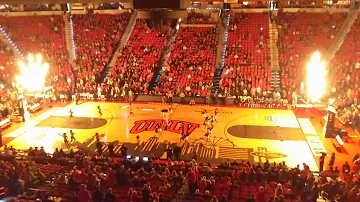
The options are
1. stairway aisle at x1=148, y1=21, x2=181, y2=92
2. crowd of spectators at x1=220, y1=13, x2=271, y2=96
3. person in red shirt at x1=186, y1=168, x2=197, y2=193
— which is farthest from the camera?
stairway aisle at x1=148, y1=21, x2=181, y2=92

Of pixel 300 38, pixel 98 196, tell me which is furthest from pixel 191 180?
pixel 300 38

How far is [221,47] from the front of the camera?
33.6 meters

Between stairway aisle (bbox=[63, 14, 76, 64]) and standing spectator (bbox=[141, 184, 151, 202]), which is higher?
stairway aisle (bbox=[63, 14, 76, 64])

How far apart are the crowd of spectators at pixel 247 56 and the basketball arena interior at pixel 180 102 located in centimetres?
13

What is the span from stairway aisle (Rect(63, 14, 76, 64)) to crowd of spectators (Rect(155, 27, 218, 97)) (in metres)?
9.62

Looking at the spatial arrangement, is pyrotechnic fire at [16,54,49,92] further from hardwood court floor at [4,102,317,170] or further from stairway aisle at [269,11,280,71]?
stairway aisle at [269,11,280,71]

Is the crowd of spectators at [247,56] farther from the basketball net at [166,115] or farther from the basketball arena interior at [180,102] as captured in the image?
the basketball net at [166,115]

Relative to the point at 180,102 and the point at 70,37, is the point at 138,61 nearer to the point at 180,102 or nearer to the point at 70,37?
the point at 180,102

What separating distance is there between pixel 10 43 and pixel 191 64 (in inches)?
733

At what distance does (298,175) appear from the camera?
14.3 m

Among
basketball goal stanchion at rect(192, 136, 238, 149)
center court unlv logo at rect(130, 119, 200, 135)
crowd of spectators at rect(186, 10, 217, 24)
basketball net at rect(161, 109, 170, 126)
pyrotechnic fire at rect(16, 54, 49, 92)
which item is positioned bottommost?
basketball goal stanchion at rect(192, 136, 238, 149)

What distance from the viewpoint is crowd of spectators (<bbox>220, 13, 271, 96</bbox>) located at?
93.0 ft

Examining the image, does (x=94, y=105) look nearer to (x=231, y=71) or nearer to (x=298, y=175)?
(x=231, y=71)

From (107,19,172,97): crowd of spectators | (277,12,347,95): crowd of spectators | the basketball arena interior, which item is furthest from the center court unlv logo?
(277,12,347,95): crowd of spectators
